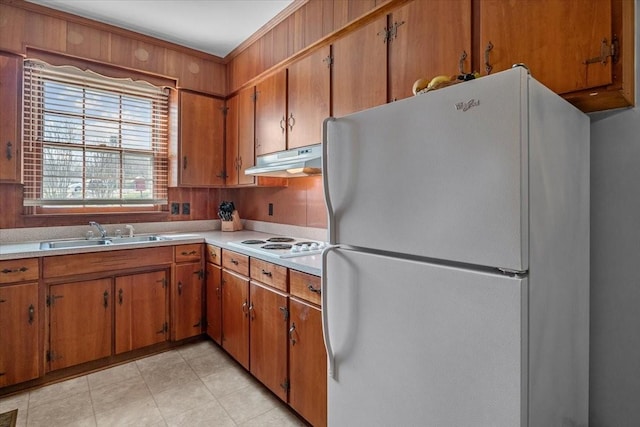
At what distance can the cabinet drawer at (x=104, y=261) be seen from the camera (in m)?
2.29

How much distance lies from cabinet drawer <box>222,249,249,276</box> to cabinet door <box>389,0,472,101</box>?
1414 mm

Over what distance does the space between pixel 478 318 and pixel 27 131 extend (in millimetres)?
3248

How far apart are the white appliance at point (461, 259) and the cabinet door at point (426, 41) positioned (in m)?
0.56

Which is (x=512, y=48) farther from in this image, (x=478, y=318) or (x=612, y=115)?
(x=478, y=318)

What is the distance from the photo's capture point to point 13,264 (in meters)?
2.15

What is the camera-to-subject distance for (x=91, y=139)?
2.88m

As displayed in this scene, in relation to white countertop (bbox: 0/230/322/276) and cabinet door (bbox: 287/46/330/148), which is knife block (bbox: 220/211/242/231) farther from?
cabinet door (bbox: 287/46/330/148)

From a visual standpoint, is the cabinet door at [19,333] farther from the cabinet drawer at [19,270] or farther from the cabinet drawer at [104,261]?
the cabinet drawer at [104,261]

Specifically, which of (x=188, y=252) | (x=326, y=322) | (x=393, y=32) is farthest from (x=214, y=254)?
(x=393, y=32)

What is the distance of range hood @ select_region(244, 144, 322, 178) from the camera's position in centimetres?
212

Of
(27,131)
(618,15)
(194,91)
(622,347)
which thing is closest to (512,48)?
(618,15)

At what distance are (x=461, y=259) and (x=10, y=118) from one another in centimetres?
307

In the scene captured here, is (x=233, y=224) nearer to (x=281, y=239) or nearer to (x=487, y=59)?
(x=281, y=239)

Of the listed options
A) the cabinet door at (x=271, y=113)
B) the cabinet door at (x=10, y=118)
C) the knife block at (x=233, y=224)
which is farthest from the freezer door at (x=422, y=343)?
the cabinet door at (x=10, y=118)
